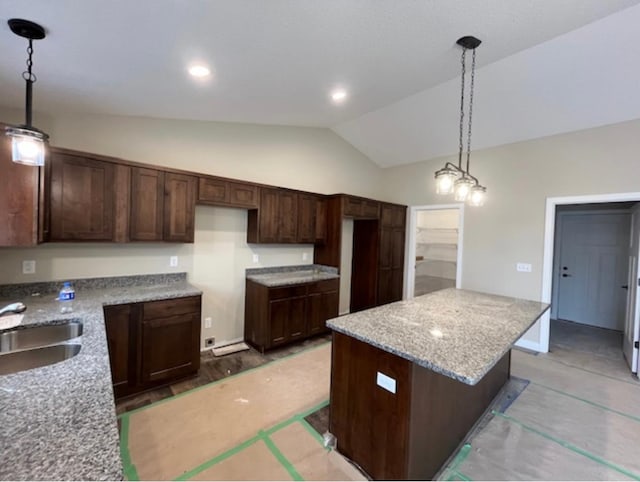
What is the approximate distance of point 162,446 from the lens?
2.00 m

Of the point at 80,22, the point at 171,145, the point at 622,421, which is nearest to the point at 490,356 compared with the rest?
the point at 622,421

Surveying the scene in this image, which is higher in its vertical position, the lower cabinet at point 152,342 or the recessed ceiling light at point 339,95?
the recessed ceiling light at point 339,95

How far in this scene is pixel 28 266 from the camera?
97.4 inches

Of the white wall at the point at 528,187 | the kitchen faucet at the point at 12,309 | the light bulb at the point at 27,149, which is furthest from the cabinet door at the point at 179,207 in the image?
the white wall at the point at 528,187

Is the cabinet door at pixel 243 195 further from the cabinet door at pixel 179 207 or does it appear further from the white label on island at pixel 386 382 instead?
the white label on island at pixel 386 382

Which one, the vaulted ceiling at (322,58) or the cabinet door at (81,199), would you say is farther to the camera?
the cabinet door at (81,199)

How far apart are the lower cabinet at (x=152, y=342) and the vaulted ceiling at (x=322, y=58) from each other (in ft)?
6.00

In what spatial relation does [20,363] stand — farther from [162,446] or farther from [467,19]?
[467,19]

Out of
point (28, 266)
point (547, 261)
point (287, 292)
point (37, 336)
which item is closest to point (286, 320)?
point (287, 292)

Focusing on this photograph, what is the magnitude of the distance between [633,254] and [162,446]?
551 centimetres

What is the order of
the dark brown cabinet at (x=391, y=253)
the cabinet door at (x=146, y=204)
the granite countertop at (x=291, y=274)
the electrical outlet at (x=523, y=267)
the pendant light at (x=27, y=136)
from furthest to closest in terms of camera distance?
the dark brown cabinet at (x=391, y=253), the electrical outlet at (x=523, y=267), the granite countertop at (x=291, y=274), the cabinet door at (x=146, y=204), the pendant light at (x=27, y=136)

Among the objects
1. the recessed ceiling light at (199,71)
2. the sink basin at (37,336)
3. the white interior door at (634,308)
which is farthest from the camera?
the white interior door at (634,308)

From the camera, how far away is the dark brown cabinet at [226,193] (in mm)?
3166

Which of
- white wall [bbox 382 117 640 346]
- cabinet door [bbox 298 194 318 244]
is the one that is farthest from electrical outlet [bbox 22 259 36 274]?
white wall [bbox 382 117 640 346]
